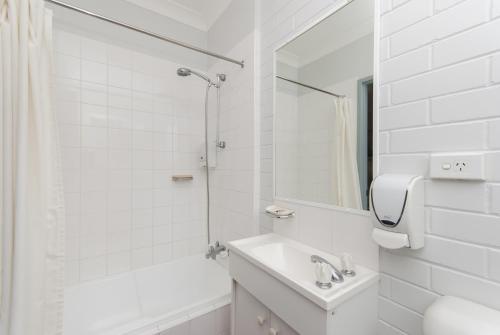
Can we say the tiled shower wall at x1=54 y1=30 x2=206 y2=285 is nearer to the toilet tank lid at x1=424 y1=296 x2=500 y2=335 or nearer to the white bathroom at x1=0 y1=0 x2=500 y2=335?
the white bathroom at x1=0 y1=0 x2=500 y2=335

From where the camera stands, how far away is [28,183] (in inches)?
37.7

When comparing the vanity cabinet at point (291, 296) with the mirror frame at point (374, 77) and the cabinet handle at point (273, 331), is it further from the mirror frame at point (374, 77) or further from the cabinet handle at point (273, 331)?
the mirror frame at point (374, 77)

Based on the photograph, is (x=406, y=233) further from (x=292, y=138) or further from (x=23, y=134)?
(x=23, y=134)

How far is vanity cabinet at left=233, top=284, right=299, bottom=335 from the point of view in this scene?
88 centimetres

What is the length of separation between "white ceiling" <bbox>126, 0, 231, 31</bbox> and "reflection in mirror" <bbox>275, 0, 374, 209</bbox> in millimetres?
1021

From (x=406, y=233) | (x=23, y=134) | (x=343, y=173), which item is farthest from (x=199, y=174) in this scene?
(x=406, y=233)

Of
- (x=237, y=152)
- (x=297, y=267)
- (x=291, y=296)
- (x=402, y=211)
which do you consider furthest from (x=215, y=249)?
(x=402, y=211)

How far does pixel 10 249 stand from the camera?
35.4 inches

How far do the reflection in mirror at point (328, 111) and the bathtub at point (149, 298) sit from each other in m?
0.89

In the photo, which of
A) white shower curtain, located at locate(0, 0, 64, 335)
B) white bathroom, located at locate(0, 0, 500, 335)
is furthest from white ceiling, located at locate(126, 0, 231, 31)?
white shower curtain, located at locate(0, 0, 64, 335)

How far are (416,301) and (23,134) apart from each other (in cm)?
160

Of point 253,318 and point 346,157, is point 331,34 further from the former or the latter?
point 253,318

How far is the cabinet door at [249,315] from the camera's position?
37.5 inches

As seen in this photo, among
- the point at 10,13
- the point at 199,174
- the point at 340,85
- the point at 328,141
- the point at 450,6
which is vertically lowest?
the point at 199,174
